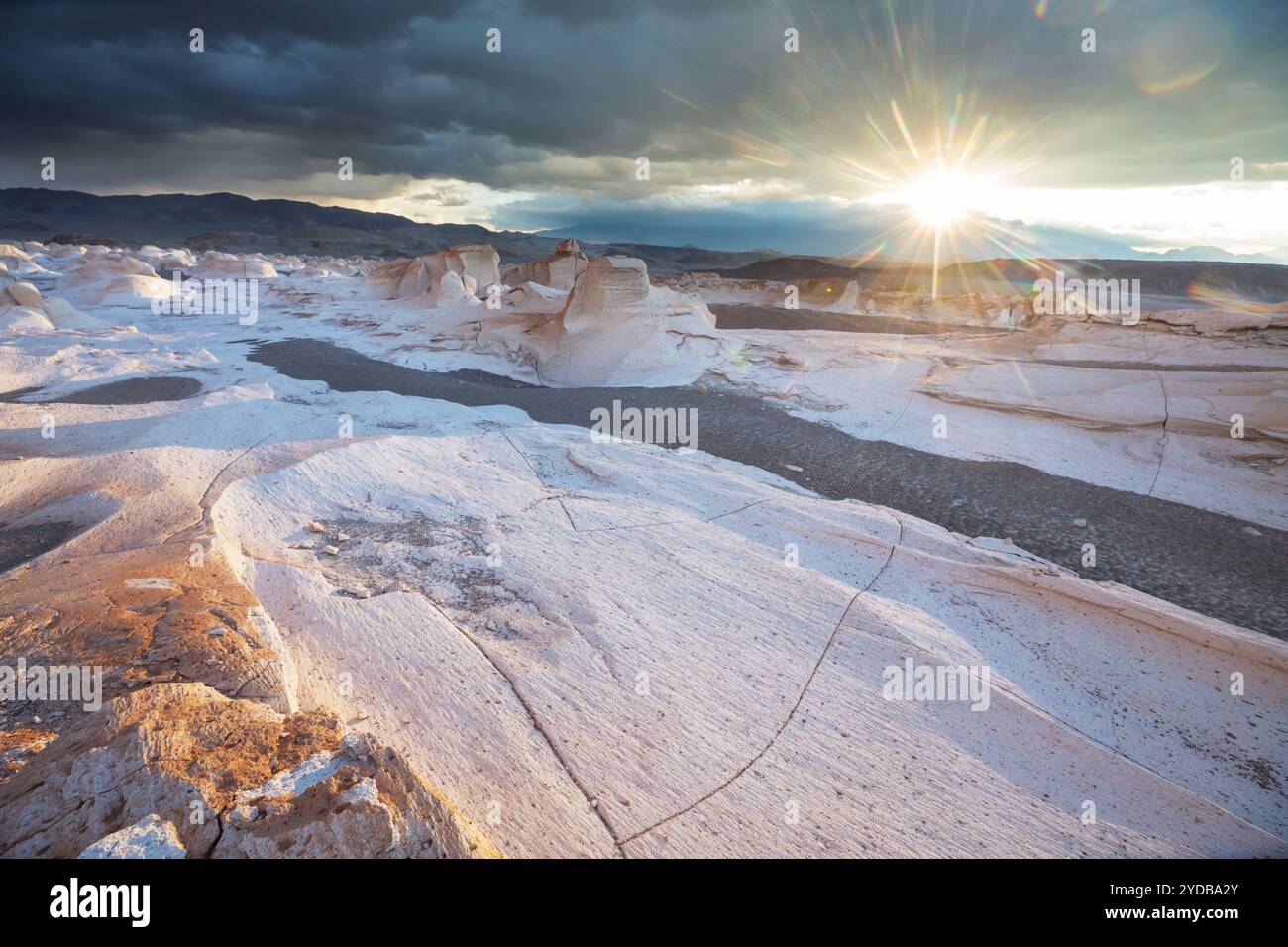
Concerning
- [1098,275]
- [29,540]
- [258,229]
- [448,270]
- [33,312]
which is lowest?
[29,540]

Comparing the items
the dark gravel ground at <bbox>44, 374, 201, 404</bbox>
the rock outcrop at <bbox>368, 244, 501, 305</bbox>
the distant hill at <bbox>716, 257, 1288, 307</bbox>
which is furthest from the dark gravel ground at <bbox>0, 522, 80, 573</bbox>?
the distant hill at <bbox>716, 257, 1288, 307</bbox>

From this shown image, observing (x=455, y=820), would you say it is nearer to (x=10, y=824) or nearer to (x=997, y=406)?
(x=10, y=824)

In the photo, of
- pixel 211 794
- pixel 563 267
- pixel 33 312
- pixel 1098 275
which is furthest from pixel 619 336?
pixel 1098 275

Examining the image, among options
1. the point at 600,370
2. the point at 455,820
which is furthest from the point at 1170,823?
the point at 600,370

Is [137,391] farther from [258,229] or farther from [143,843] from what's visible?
[258,229]

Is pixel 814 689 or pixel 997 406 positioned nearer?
pixel 814 689

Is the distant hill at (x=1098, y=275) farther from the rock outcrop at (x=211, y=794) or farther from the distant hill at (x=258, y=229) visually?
the rock outcrop at (x=211, y=794)
